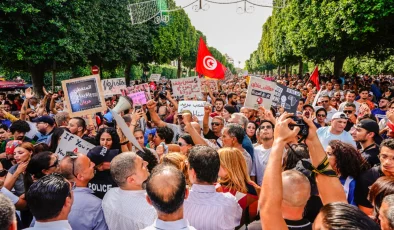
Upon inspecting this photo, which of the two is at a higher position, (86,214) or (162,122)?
(162,122)

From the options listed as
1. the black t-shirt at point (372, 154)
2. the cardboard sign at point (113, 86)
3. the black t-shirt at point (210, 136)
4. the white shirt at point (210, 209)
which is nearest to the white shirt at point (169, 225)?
the white shirt at point (210, 209)

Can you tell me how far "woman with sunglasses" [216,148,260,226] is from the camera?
3.38 metres

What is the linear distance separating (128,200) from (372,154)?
11.3 ft

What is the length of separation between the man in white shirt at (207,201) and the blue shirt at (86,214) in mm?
858

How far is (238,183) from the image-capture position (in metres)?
3.44

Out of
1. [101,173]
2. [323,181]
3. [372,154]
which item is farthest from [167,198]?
[372,154]

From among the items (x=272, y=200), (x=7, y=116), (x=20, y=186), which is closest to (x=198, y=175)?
(x=272, y=200)

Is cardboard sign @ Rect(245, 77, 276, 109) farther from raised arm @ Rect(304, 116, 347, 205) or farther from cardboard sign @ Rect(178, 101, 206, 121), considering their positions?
raised arm @ Rect(304, 116, 347, 205)

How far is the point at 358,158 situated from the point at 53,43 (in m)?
16.9

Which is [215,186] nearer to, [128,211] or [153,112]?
[128,211]

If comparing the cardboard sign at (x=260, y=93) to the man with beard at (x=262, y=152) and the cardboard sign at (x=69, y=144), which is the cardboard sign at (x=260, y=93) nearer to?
the man with beard at (x=262, y=152)

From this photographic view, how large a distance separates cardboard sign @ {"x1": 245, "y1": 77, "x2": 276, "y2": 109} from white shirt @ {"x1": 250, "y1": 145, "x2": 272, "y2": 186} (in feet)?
5.10

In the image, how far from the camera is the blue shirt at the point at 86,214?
3.20m

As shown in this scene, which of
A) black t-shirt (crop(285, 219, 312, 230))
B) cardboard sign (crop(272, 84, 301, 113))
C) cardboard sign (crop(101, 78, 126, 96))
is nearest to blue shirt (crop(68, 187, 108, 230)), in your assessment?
black t-shirt (crop(285, 219, 312, 230))
